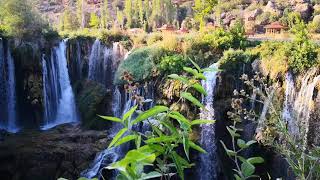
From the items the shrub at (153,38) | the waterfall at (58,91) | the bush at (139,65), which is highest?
the shrub at (153,38)

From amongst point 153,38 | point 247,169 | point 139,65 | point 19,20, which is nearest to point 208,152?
point 139,65

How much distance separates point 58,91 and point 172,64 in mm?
7081

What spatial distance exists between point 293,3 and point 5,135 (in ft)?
95.7

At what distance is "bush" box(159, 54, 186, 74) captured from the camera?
13.7 meters

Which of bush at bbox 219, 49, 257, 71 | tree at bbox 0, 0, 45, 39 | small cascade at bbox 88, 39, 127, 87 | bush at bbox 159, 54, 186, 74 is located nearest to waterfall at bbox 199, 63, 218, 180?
bush at bbox 219, 49, 257, 71

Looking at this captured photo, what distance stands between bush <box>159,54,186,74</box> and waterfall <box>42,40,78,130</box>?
5.84 metres

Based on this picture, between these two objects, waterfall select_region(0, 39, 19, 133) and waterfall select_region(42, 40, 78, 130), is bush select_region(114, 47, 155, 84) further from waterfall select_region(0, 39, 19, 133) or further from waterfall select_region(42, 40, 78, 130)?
waterfall select_region(0, 39, 19, 133)

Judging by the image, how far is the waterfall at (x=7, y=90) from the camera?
17.6m

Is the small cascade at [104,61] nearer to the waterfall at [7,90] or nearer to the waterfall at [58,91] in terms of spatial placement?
the waterfall at [58,91]

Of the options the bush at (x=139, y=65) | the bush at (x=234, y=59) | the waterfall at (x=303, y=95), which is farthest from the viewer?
the bush at (x=139, y=65)

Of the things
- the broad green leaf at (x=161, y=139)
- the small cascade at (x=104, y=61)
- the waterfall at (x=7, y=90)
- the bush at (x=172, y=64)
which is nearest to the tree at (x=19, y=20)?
the waterfall at (x=7, y=90)

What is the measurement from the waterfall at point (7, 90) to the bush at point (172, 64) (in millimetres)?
7287

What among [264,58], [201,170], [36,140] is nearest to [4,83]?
[36,140]

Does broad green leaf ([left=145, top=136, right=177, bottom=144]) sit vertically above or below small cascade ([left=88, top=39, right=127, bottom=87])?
above
